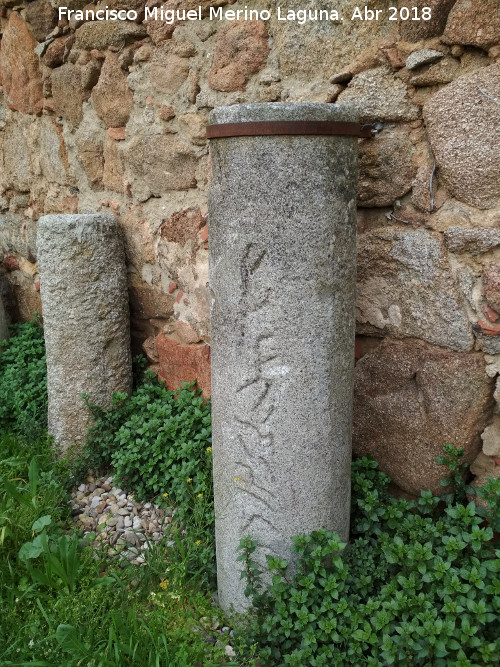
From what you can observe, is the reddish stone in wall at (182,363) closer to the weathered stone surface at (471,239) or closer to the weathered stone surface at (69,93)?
the weathered stone surface at (471,239)

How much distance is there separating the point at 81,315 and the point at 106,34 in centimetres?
143

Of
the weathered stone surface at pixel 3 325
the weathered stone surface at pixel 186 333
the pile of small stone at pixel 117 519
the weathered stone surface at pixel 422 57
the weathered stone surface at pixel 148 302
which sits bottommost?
the pile of small stone at pixel 117 519

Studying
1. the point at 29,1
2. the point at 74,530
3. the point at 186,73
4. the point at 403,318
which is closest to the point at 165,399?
the point at 74,530

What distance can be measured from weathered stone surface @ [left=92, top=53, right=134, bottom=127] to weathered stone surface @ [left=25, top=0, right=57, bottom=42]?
0.65 meters

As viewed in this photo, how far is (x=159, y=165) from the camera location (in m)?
2.96

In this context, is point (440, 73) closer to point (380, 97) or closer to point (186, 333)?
point (380, 97)

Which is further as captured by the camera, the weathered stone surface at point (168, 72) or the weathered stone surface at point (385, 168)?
the weathered stone surface at point (168, 72)

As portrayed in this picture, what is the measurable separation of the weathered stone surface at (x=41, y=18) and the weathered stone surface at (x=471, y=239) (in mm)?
2757

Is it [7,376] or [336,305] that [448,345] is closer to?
[336,305]

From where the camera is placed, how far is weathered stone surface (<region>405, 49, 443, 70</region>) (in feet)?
6.34

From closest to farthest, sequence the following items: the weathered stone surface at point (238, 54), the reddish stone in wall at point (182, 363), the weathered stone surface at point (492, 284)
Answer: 1. the weathered stone surface at point (492, 284)
2. the weathered stone surface at point (238, 54)
3. the reddish stone in wall at point (182, 363)

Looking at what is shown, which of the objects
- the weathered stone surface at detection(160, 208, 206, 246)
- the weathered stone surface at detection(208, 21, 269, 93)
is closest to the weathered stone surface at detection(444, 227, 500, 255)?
the weathered stone surface at detection(208, 21, 269, 93)

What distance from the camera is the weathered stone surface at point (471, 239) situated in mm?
1918

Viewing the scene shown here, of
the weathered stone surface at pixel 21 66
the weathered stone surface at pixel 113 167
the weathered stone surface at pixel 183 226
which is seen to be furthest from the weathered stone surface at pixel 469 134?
the weathered stone surface at pixel 21 66
